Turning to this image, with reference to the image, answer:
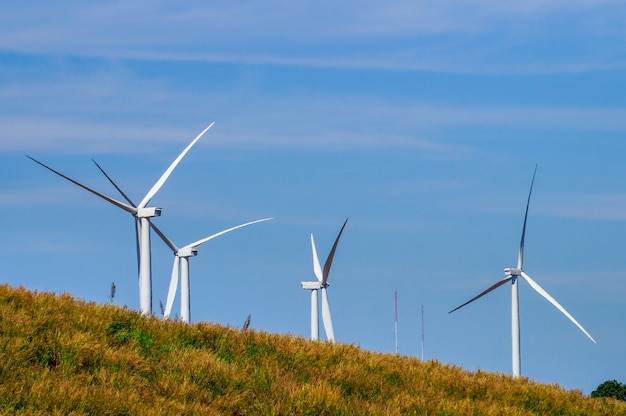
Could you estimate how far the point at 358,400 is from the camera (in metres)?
17.1

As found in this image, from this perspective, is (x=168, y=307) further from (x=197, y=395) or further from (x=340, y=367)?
(x=197, y=395)

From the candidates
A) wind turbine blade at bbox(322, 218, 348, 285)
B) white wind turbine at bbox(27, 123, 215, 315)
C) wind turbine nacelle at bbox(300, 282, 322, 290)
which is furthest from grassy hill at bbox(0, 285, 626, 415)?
wind turbine nacelle at bbox(300, 282, 322, 290)

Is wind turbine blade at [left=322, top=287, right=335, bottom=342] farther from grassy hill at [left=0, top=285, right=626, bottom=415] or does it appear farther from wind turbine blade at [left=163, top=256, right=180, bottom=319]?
grassy hill at [left=0, top=285, right=626, bottom=415]

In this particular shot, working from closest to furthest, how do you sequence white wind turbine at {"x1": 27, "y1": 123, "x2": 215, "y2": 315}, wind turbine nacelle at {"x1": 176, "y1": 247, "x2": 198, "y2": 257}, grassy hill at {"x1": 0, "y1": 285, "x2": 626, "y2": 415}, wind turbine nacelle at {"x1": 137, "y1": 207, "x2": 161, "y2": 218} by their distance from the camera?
grassy hill at {"x1": 0, "y1": 285, "x2": 626, "y2": 415}
white wind turbine at {"x1": 27, "y1": 123, "x2": 215, "y2": 315}
wind turbine nacelle at {"x1": 137, "y1": 207, "x2": 161, "y2": 218}
wind turbine nacelle at {"x1": 176, "y1": 247, "x2": 198, "y2": 257}

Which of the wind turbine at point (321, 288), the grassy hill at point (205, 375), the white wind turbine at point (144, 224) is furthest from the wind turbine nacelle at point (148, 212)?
the grassy hill at point (205, 375)

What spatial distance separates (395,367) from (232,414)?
6.10 meters

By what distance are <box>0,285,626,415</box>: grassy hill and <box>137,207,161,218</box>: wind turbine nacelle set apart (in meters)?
20.4

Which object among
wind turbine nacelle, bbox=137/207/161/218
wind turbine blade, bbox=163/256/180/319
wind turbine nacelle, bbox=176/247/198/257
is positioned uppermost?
wind turbine nacelle, bbox=137/207/161/218

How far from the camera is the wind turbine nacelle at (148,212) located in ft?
132

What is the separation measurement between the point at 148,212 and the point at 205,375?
82.6ft

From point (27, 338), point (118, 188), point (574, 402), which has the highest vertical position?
point (118, 188)

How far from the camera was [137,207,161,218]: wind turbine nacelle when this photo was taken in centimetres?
4034

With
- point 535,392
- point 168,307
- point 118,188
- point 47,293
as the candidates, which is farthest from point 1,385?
point 168,307

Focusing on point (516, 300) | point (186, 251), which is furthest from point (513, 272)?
point (186, 251)
